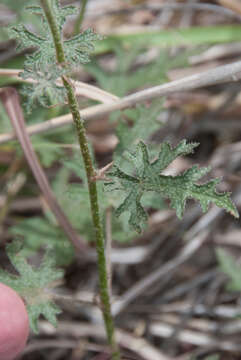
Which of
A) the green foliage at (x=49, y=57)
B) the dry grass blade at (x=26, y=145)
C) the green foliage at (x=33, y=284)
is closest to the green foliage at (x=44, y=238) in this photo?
the dry grass blade at (x=26, y=145)

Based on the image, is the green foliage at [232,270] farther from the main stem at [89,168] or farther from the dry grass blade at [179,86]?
Answer: the dry grass blade at [179,86]

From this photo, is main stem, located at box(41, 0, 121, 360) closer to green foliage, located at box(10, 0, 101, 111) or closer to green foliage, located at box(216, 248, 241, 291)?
Result: green foliage, located at box(10, 0, 101, 111)

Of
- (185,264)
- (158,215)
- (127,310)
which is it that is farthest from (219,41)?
(127,310)

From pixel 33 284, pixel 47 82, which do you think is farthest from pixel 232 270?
pixel 47 82

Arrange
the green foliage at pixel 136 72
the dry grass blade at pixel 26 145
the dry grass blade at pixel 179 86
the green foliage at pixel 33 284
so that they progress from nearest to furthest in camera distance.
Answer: the green foliage at pixel 33 284, the dry grass blade at pixel 179 86, the dry grass blade at pixel 26 145, the green foliage at pixel 136 72

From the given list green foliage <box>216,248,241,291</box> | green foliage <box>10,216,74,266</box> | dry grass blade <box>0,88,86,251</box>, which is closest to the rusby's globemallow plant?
dry grass blade <box>0,88,86,251</box>

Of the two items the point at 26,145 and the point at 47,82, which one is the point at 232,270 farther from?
the point at 47,82
